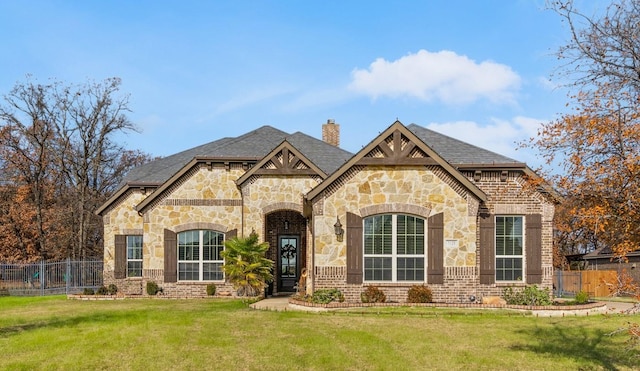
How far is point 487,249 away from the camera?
1958 cm

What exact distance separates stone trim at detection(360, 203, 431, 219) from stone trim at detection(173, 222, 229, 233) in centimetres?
663

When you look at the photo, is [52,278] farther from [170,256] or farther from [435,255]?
[435,255]

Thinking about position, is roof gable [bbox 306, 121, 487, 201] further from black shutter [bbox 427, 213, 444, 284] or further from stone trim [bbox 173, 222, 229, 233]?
stone trim [bbox 173, 222, 229, 233]

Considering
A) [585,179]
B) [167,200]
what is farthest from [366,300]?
[585,179]

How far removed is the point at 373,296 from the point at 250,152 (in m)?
8.70

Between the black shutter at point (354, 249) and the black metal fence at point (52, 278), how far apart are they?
50.8 ft

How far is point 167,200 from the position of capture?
2345 centimetres

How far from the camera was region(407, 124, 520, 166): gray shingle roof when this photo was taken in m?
20.7

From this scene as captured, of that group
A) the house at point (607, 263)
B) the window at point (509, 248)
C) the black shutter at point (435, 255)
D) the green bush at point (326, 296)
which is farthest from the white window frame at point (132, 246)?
the house at point (607, 263)

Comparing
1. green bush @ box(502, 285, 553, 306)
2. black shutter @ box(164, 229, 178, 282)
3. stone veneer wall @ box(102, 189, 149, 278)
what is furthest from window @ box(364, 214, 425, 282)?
stone veneer wall @ box(102, 189, 149, 278)

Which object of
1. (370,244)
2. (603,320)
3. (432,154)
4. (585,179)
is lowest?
(603,320)

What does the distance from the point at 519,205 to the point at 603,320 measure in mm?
4919

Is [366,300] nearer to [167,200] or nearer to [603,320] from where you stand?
[603,320]

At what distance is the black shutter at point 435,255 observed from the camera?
18578 mm
